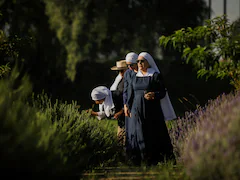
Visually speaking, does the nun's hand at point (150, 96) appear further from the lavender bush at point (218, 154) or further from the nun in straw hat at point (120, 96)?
the lavender bush at point (218, 154)

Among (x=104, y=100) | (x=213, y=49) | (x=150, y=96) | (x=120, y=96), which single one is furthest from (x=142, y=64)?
(x=213, y=49)

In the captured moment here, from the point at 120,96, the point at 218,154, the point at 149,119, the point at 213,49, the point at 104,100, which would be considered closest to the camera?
the point at 218,154

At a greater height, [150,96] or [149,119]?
[150,96]

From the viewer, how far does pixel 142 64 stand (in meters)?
7.94

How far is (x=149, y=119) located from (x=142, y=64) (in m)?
0.87

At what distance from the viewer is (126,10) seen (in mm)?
30109

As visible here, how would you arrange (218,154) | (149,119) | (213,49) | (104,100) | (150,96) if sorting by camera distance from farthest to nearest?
(213,49)
(104,100)
(149,119)
(150,96)
(218,154)

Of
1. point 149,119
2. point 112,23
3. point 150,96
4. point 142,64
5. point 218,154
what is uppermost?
point 112,23

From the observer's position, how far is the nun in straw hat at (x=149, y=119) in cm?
798

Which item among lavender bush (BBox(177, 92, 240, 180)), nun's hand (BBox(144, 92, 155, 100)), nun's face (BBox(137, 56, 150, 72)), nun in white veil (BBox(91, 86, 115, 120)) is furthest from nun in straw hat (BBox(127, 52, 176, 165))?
lavender bush (BBox(177, 92, 240, 180))

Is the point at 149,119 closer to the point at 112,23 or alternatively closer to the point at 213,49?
the point at 213,49

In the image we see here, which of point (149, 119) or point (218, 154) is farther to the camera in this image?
point (149, 119)

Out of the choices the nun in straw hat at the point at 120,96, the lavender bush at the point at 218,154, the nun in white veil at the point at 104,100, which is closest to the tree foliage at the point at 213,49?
the nun in straw hat at the point at 120,96

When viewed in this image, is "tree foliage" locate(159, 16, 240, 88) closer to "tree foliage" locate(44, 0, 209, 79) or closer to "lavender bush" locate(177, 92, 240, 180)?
"lavender bush" locate(177, 92, 240, 180)
